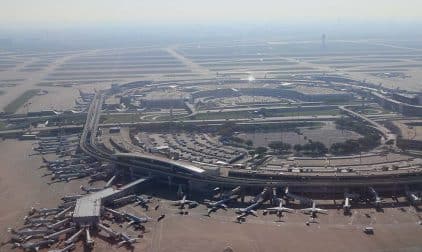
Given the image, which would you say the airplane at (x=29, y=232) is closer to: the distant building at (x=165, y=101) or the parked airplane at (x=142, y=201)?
the parked airplane at (x=142, y=201)

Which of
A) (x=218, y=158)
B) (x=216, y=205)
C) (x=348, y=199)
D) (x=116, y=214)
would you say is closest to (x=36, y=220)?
(x=116, y=214)

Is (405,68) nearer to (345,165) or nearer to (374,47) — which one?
(374,47)

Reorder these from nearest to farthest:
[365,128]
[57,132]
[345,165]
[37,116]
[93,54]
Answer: [345,165] → [365,128] → [57,132] → [37,116] → [93,54]

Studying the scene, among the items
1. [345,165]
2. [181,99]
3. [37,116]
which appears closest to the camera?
[345,165]

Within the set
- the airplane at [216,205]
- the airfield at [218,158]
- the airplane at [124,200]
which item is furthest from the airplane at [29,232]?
the airplane at [216,205]

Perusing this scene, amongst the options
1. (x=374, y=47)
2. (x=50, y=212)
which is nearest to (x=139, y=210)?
(x=50, y=212)

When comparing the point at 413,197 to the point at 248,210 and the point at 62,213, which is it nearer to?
the point at 248,210
